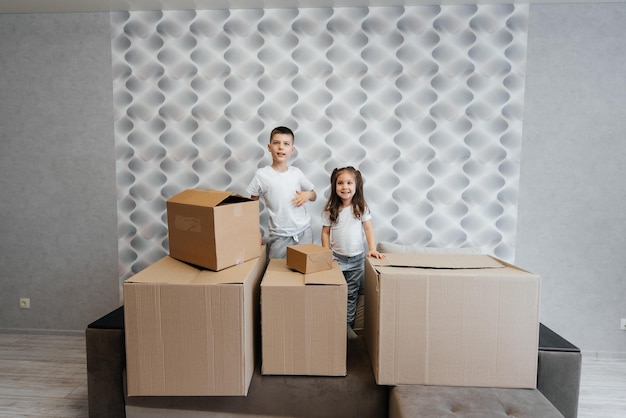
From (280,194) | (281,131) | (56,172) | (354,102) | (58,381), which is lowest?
(58,381)

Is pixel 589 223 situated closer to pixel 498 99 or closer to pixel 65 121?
pixel 498 99

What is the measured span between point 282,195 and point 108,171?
4.12 ft

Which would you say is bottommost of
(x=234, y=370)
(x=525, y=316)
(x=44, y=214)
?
(x=234, y=370)

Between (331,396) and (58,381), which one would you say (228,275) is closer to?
(331,396)

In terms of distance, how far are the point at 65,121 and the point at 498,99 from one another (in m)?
2.87

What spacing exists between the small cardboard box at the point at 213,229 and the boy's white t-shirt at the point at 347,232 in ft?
1.85

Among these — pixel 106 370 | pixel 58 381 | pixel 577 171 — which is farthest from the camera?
pixel 577 171

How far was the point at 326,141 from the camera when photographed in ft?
7.98

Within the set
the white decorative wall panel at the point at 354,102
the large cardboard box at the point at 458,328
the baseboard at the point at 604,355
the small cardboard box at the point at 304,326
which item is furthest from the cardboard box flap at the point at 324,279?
Answer: the baseboard at the point at 604,355

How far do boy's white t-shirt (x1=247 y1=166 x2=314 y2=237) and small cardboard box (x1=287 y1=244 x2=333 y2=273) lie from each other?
1.74 feet

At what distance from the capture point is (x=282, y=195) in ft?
7.45

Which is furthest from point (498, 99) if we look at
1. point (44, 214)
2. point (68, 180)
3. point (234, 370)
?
point (44, 214)

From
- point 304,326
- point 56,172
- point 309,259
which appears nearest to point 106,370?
point 304,326

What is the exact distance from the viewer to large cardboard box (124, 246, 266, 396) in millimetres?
1441
